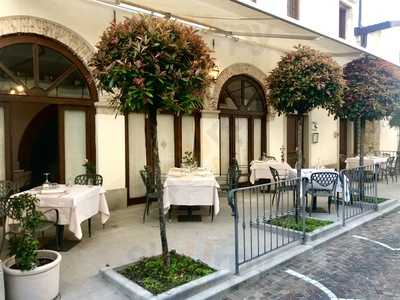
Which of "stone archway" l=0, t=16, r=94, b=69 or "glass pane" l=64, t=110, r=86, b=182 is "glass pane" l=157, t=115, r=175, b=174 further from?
"stone archway" l=0, t=16, r=94, b=69

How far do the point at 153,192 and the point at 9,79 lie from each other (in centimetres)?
322

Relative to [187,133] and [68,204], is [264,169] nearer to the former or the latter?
[187,133]

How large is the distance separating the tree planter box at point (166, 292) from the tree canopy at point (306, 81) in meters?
3.29

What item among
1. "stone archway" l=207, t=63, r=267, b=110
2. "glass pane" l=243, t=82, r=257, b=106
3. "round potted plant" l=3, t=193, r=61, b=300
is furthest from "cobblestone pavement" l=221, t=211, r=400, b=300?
"glass pane" l=243, t=82, r=257, b=106

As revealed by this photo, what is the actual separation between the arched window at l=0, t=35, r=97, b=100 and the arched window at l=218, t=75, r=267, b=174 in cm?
393

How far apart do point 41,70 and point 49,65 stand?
0.61 feet

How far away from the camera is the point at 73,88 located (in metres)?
6.83

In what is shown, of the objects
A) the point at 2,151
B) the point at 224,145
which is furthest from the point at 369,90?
the point at 2,151

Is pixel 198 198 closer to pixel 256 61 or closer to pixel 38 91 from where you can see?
pixel 38 91

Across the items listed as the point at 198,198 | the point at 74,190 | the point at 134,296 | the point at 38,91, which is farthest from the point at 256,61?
the point at 134,296

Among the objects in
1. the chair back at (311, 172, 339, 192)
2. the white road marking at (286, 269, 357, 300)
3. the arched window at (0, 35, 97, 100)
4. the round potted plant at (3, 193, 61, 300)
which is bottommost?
the white road marking at (286, 269, 357, 300)

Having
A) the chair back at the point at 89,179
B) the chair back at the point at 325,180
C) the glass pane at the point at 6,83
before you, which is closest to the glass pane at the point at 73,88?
the glass pane at the point at 6,83

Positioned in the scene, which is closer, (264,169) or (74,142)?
(74,142)

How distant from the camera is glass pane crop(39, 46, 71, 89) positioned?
631 cm
